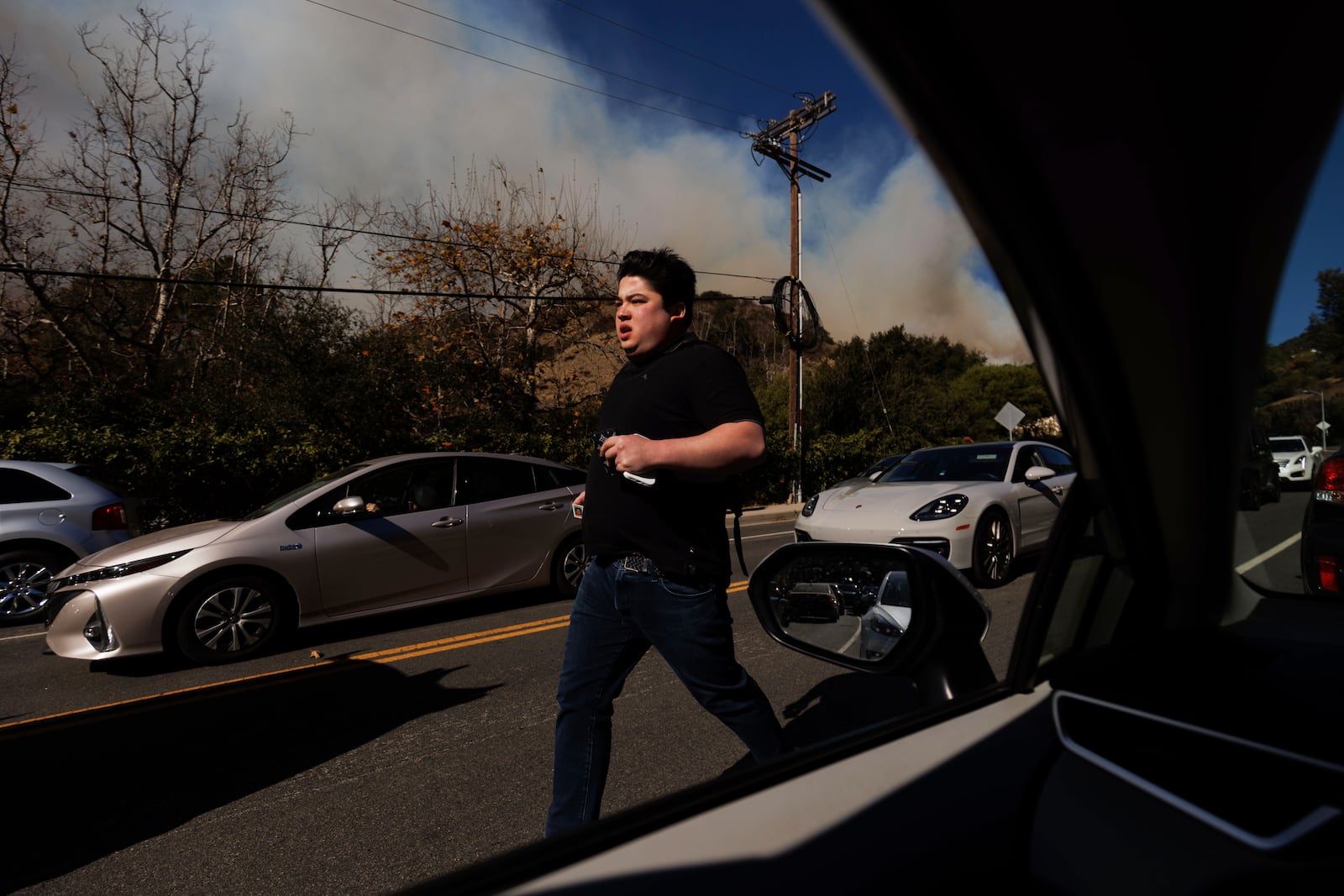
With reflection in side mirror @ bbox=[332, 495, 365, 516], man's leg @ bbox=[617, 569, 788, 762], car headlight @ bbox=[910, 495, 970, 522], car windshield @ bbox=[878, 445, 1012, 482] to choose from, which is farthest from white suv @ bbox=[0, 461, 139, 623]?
car windshield @ bbox=[878, 445, 1012, 482]

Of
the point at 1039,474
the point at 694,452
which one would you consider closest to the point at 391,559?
the point at 694,452

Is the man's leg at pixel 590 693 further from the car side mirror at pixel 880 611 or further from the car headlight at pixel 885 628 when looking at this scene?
the car headlight at pixel 885 628

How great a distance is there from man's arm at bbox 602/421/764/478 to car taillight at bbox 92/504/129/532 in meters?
8.10

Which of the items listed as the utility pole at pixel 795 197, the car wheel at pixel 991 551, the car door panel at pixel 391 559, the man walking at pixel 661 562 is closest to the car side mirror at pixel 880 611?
the man walking at pixel 661 562

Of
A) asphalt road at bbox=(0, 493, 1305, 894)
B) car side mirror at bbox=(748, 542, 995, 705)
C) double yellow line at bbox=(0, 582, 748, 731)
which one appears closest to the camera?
car side mirror at bbox=(748, 542, 995, 705)

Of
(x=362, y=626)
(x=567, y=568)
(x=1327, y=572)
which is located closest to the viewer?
(x=1327, y=572)

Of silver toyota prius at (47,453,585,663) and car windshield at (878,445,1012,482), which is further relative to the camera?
car windshield at (878,445,1012,482)

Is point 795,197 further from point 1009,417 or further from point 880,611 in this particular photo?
point 880,611

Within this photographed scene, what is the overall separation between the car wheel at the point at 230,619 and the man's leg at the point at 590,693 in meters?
4.39

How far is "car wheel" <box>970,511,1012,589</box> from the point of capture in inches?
288

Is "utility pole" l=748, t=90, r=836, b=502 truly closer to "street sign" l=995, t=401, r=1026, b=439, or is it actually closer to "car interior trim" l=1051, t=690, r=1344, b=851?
"street sign" l=995, t=401, r=1026, b=439

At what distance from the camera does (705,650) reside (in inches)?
85.4

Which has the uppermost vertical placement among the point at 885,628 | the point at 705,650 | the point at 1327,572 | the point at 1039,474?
the point at 1327,572

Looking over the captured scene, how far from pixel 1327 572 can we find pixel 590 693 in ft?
5.75
